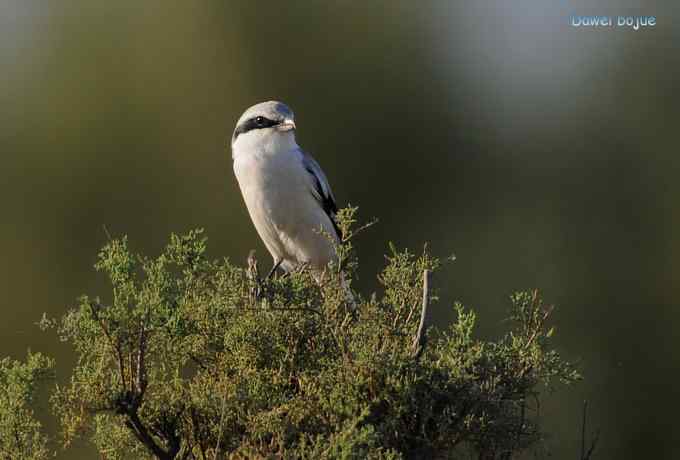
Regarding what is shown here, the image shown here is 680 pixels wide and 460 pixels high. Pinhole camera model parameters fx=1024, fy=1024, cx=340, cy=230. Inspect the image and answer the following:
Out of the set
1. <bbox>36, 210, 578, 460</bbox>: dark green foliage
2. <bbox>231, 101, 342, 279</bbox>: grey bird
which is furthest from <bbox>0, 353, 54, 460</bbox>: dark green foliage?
<bbox>231, 101, 342, 279</bbox>: grey bird

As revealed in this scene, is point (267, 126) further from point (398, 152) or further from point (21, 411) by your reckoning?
point (398, 152)

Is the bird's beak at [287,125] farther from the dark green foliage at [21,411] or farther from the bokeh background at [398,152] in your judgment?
the bokeh background at [398,152]

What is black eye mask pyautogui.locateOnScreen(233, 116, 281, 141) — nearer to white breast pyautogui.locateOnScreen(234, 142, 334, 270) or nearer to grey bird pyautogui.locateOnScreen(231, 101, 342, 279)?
grey bird pyautogui.locateOnScreen(231, 101, 342, 279)

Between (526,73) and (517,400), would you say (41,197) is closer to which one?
(526,73)

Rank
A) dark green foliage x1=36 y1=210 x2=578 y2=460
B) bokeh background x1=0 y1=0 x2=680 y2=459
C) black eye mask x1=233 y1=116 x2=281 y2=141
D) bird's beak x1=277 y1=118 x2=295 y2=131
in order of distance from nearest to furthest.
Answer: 1. dark green foliage x1=36 y1=210 x2=578 y2=460
2. bird's beak x1=277 y1=118 x2=295 y2=131
3. black eye mask x1=233 y1=116 x2=281 y2=141
4. bokeh background x1=0 y1=0 x2=680 y2=459

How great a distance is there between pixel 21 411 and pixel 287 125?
3.12 meters

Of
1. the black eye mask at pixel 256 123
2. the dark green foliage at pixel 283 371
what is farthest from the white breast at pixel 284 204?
the dark green foliage at pixel 283 371

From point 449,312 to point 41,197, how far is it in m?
4.96

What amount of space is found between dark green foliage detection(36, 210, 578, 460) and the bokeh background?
670cm

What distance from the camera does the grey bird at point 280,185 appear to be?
5.85 m

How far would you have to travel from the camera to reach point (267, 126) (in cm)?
587

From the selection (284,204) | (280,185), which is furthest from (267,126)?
(284,204)

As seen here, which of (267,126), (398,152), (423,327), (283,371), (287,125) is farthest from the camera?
(398,152)

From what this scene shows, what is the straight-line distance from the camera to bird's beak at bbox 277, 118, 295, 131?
5746mm
